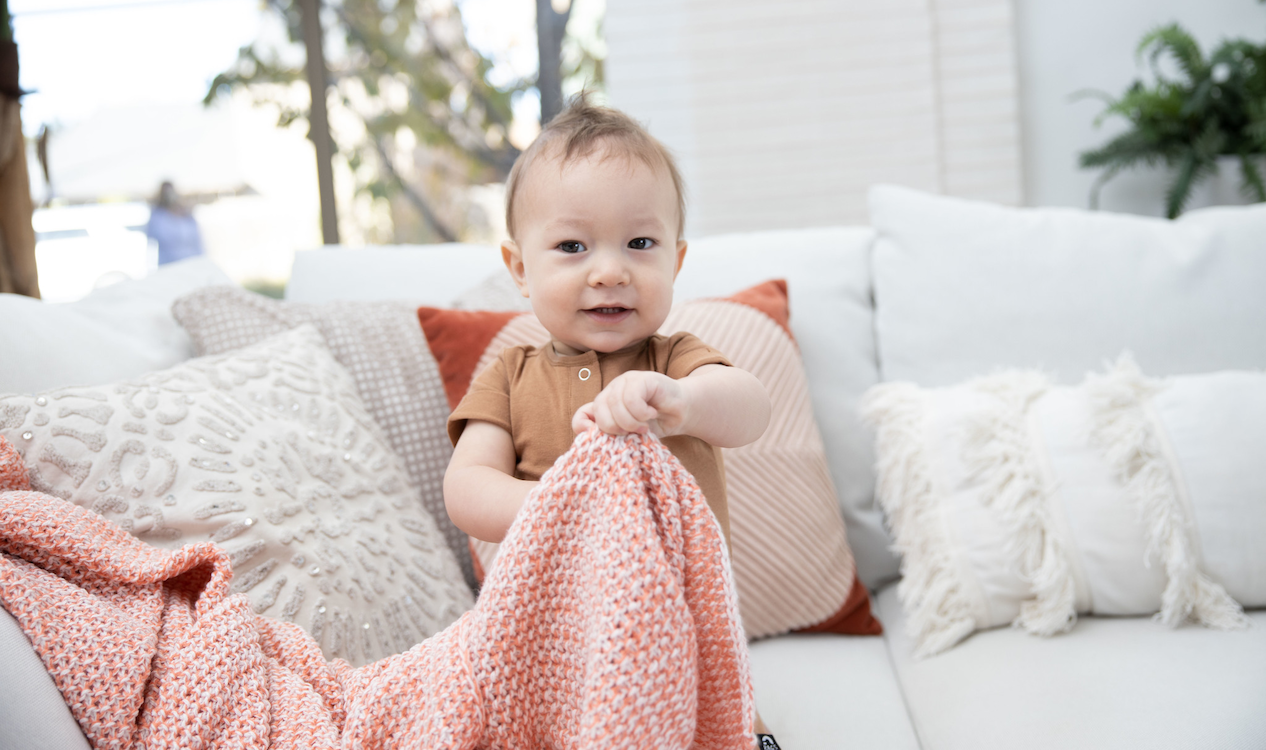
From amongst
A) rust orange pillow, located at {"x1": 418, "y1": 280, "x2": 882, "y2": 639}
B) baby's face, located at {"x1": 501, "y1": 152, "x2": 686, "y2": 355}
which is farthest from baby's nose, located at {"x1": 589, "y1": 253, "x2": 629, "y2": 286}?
rust orange pillow, located at {"x1": 418, "y1": 280, "x2": 882, "y2": 639}

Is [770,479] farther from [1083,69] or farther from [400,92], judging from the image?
[400,92]

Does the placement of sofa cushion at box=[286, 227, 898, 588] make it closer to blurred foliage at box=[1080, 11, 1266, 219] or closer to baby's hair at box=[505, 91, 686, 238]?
baby's hair at box=[505, 91, 686, 238]

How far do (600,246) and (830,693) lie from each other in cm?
63

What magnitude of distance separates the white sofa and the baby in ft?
0.84

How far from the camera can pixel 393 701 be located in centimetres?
69

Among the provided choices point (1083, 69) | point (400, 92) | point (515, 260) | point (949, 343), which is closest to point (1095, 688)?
point (949, 343)

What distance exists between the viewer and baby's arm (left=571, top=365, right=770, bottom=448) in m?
0.68

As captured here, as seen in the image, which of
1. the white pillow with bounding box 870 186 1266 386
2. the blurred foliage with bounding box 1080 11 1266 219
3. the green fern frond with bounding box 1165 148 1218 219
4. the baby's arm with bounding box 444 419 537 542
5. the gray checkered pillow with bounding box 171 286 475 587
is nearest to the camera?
the baby's arm with bounding box 444 419 537 542

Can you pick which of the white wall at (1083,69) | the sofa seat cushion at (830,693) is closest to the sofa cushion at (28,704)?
the sofa seat cushion at (830,693)

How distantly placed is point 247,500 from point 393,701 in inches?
13.1

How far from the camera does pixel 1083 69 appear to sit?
2.94m

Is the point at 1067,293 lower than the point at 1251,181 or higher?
lower

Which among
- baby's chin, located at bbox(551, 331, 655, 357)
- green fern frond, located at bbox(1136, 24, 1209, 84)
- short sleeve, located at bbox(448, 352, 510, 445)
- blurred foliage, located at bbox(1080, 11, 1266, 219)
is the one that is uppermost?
green fern frond, located at bbox(1136, 24, 1209, 84)

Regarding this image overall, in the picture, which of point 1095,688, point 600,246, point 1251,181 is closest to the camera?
point 600,246
